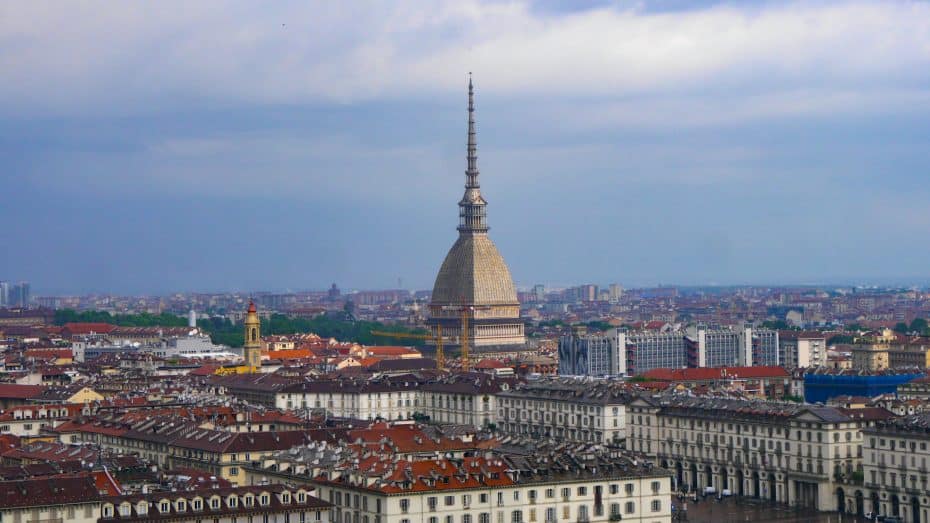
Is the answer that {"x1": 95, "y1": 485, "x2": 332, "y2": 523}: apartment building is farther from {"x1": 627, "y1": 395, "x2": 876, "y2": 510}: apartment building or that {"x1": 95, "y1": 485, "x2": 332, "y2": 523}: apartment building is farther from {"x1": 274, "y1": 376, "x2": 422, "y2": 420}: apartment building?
{"x1": 274, "y1": 376, "x2": 422, "y2": 420}: apartment building

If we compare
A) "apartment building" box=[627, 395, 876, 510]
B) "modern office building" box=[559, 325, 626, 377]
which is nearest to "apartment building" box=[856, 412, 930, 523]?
"apartment building" box=[627, 395, 876, 510]

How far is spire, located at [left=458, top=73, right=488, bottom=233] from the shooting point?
6452 inches

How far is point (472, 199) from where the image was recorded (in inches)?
6457

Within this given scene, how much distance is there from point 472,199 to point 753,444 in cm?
9037

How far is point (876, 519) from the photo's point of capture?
2643 inches

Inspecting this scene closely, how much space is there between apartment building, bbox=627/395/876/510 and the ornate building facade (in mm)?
74685

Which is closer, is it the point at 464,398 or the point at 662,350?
the point at 464,398

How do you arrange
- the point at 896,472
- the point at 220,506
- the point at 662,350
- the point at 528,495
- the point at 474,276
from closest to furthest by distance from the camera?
the point at 220,506 < the point at 528,495 < the point at 896,472 < the point at 662,350 < the point at 474,276

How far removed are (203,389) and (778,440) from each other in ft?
129

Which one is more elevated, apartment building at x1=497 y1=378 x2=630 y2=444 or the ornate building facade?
the ornate building facade

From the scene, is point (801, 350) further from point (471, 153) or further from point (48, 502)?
point (48, 502)

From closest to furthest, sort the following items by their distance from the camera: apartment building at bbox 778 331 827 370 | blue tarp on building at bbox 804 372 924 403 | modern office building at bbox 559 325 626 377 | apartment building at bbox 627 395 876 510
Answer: apartment building at bbox 627 395 876 510, blue tarp on building at bbox 804 372 924 403, modern office building at bbox 559 325 626 377, apartment building at bbox 778 331 827 370

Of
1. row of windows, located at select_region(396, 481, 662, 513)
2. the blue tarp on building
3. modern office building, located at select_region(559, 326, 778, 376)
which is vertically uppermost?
modern office building, located at select_region(559, 326, 778, 376)

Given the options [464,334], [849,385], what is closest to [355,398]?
[849,385]
